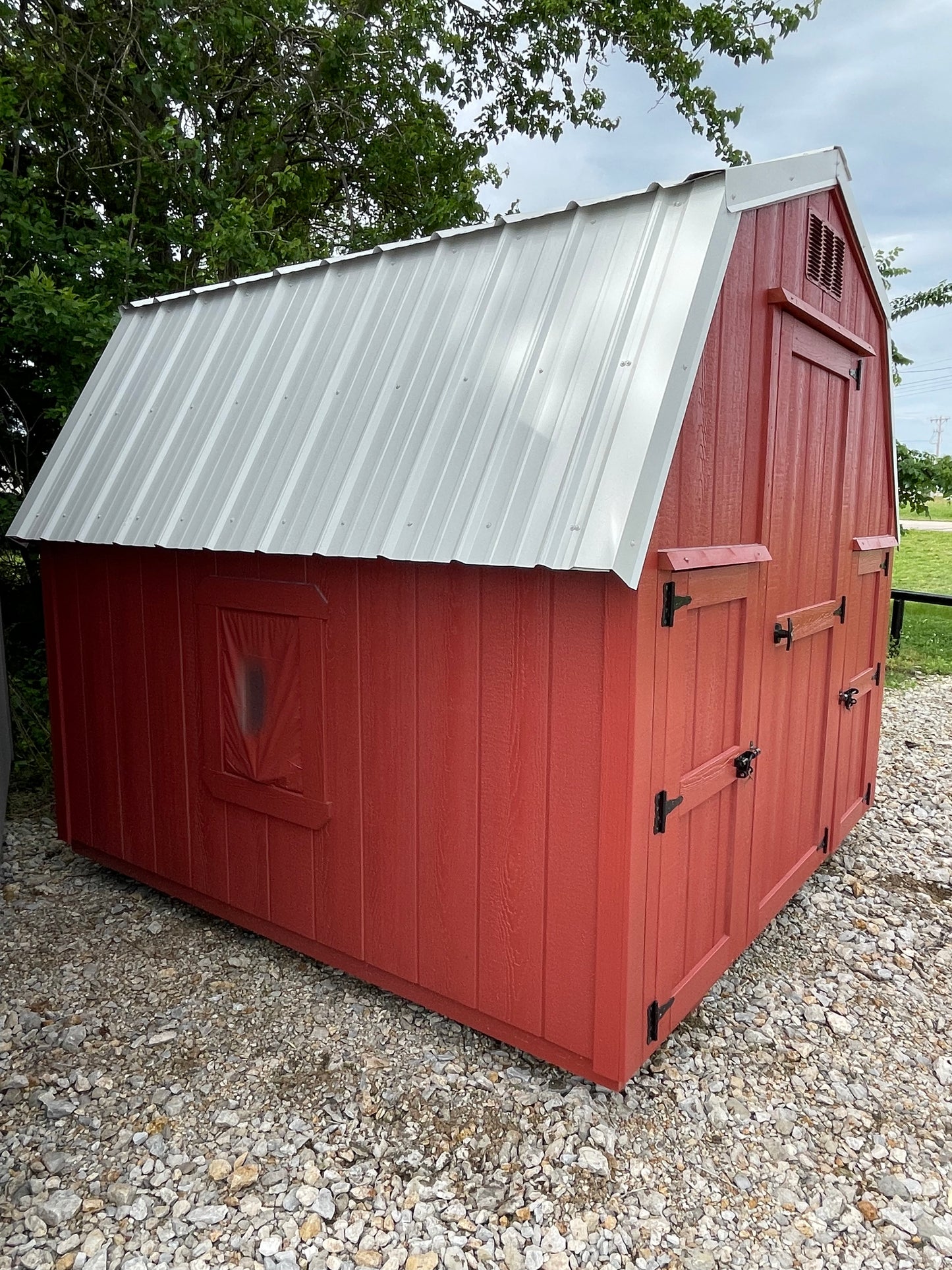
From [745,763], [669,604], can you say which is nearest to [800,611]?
[745,763]

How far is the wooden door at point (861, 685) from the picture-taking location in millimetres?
4160

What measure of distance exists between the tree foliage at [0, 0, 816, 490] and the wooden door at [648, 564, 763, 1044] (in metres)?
4.43

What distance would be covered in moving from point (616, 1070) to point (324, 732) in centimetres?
150

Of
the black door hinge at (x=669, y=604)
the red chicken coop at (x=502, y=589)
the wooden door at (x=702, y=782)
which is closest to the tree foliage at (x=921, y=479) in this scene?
the red chicken coop at (x=502, y=589)

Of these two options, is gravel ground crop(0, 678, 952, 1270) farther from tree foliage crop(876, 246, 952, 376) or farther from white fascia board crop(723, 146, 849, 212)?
tree foliage crop(876, 246, 952, 376)

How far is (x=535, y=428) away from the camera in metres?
2.42

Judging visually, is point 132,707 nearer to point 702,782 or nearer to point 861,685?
point 702,782

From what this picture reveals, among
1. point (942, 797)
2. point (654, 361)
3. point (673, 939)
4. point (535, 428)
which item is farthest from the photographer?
point (942, 797)

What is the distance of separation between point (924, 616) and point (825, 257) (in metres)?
12.1

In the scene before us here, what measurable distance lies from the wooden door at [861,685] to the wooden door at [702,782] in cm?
136

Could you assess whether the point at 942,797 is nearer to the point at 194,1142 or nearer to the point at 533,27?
the point at 194,1142

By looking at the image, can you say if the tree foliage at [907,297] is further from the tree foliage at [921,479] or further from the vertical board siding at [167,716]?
the vertical board siding at [167,716]

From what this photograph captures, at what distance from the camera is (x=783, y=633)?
10.5 feet

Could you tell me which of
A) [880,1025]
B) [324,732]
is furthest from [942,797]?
[324,732]
